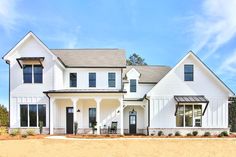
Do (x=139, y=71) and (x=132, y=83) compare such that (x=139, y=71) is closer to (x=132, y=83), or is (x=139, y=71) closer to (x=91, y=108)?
(x=132, y=83)

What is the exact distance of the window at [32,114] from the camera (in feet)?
102

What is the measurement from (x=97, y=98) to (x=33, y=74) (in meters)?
6.68

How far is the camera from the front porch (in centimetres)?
3059

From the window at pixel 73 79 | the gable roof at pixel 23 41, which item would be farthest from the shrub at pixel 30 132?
the gable roof at pixel 23 41

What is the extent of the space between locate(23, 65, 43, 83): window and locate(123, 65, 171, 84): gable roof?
8.94 m

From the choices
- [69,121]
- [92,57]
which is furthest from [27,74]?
[92,57]

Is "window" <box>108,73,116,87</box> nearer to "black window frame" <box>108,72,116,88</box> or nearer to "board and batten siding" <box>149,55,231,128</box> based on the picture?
"black window frame" <box>108,72,116,88</box>

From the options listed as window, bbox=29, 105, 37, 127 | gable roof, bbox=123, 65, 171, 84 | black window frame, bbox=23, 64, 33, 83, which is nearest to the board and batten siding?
gable roof, bbox=123, 65, 171, 84

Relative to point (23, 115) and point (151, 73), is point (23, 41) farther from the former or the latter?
point (151, 73)

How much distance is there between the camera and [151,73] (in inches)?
1423

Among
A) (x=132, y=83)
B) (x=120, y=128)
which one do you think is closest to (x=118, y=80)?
(x=132, y=83)

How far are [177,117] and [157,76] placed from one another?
647 centimetres

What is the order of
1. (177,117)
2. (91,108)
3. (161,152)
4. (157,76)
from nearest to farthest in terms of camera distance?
(161,152)
(177,117)
(91,108)
(157,76)

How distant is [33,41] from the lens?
31516mm
